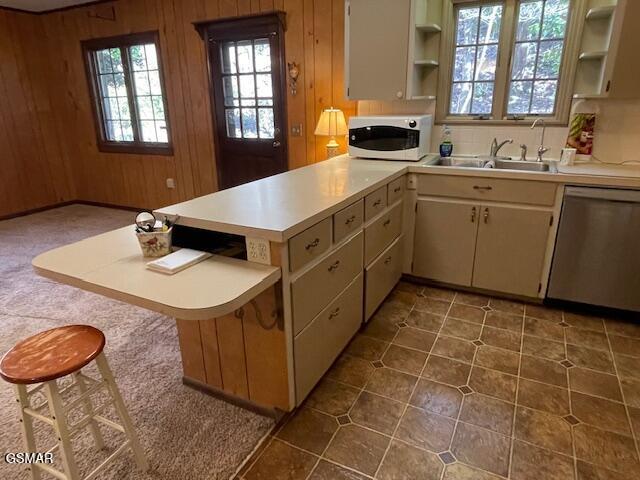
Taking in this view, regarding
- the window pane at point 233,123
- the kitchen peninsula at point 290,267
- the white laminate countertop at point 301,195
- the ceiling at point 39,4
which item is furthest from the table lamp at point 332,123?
the ceiling at point 39,4

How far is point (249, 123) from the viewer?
423 cm

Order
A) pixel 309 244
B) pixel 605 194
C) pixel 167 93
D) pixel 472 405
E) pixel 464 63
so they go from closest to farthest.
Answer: pixel 309 244, pixel 472 405, pixel 605 194, pixel 464 63, pixel 167 93

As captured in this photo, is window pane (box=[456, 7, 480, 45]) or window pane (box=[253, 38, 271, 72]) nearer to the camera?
window pane (box=[456, 7, 480, 45])

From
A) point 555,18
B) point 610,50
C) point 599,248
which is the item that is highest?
point 555,18

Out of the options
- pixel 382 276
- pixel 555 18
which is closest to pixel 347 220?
pixel 382 276

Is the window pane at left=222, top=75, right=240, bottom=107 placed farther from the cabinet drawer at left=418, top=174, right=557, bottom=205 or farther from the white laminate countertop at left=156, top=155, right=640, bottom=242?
the cabinet drawer at left=418, top=174, right=557, bottom=205

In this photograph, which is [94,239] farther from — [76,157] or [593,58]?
[76,157]

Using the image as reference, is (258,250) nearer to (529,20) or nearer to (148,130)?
(529,20)

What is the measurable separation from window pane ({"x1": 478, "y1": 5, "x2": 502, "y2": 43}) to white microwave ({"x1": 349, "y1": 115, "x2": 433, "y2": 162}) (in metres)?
0.66

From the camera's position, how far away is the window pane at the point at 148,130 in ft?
16.3

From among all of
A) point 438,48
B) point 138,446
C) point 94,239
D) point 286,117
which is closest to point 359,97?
point 438,48

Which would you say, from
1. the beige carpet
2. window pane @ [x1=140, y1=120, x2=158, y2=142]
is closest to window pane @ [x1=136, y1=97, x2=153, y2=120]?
window pane @ [x1=140, y1=120, x2=158, y2=142]

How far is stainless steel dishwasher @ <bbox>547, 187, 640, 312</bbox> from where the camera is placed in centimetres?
235

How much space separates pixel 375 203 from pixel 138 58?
3845mm
